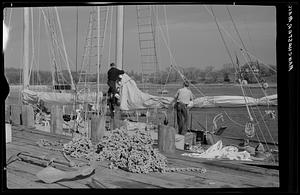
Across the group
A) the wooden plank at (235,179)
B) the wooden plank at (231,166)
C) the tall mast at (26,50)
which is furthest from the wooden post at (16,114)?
the wooden plank at (235,179)

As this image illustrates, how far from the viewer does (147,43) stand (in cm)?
214

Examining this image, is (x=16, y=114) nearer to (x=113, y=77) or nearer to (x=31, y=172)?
(x=31, y=172)

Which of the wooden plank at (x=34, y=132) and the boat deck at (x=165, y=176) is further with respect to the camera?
the wooden plank at (x=34, y=132)

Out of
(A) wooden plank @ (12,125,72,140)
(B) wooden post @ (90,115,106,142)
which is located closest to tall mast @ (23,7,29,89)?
(A) wooden plank @ (12,125,72,140)

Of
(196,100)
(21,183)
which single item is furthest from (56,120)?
(196,100)

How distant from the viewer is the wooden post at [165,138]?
2115mm

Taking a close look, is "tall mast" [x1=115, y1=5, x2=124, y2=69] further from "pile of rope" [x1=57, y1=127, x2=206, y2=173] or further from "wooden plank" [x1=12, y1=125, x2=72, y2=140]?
"wooden plank" [x1=12, y1=125, x2=72, y2=140]

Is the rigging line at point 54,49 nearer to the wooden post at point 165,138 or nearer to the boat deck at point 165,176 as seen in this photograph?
the boat deck at point 165,176

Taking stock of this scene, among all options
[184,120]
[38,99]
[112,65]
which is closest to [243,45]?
[184,120]

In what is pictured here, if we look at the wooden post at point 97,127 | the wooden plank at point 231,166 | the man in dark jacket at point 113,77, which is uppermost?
the man in dark jacket at point 113,77

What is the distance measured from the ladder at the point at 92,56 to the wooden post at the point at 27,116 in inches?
12.7

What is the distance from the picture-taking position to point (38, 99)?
2.18 metres

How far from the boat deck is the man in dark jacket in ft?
1.33

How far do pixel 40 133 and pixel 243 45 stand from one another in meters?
1.23
